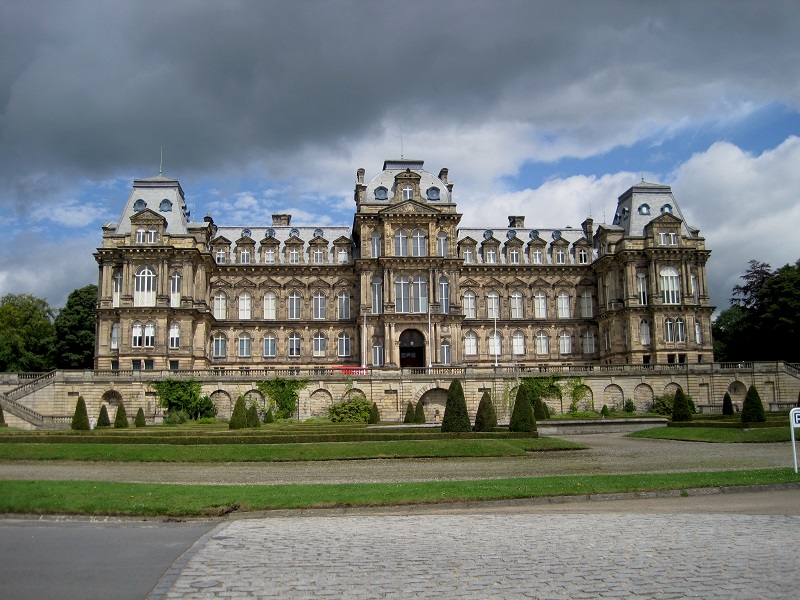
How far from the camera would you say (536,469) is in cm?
2866

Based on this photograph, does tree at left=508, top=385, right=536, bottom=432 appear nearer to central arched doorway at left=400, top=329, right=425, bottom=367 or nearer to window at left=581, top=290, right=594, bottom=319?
central arched doorway at left=400, top=329, right=425, bottom=367

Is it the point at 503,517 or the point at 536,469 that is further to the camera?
the point at 536,469

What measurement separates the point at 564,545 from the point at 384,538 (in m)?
3.46

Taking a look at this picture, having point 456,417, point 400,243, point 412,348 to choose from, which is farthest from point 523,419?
point 400,243

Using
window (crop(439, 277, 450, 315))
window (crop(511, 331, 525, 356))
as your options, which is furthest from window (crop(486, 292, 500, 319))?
window (crop(439, 277, 450, 315))

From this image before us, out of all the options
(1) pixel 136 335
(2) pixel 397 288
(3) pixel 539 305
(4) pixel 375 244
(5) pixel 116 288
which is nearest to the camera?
(1) pixel 136 335

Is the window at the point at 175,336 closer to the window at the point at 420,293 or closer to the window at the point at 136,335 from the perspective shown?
the window at the point at 136,335

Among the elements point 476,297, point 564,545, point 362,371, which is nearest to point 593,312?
point 476,297

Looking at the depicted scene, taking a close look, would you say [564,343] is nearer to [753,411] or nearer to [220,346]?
[753,411]

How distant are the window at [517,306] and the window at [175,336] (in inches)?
1419

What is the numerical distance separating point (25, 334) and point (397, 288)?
1780 inches

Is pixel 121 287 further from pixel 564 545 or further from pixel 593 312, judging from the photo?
pixel 564 545

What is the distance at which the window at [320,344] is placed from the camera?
78.7m

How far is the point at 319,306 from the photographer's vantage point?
7969cm
